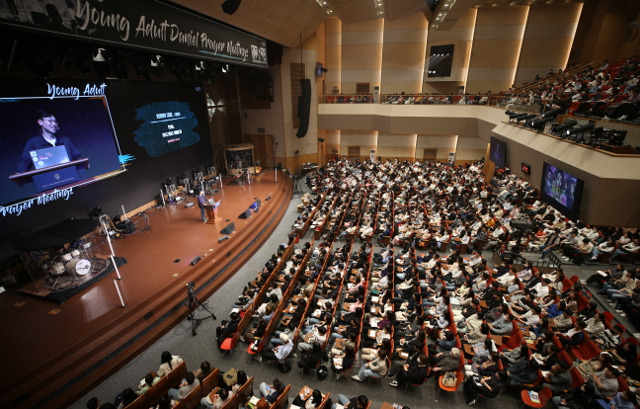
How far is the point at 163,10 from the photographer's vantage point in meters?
6.85

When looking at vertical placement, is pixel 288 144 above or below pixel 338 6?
below

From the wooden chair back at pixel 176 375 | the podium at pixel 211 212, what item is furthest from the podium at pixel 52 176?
the wooden chair back at pixel 176 375

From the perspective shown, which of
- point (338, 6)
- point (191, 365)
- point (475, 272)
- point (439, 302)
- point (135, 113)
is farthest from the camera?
point (338, 6)

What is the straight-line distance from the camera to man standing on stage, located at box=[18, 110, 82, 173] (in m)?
7.53

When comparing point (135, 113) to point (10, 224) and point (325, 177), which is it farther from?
point (325, 177)

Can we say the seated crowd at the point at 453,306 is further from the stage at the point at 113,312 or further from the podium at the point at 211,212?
the podium at the point at 211,212

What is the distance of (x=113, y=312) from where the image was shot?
6.39m

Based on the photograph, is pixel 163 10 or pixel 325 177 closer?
pixel 163 10

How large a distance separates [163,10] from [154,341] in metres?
7.51

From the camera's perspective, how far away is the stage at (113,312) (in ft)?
17.0

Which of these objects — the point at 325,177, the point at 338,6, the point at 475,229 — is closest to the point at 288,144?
the point at 325,177

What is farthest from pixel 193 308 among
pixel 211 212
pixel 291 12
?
pixel 291 12

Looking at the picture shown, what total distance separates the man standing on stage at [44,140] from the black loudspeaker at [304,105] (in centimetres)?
1190

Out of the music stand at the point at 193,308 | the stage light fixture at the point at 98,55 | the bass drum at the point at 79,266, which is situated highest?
the stage light fixture at the point at 98,55
